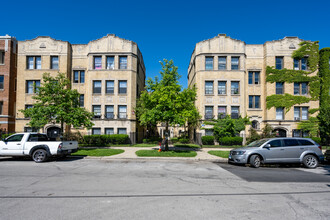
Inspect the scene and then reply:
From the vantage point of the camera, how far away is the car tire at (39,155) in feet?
35.1

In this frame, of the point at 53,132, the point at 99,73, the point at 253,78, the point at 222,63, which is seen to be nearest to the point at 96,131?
the point at 53,132

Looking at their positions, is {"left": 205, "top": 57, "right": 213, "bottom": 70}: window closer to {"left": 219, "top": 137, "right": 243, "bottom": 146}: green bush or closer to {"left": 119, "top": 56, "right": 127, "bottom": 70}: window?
{"left": 219, "top": 137, "right": 243, "bottom": 146}: green bush

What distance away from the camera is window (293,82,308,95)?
74.3 feet

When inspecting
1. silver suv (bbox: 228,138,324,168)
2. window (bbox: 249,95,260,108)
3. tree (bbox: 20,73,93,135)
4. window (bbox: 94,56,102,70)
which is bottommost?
silver suv (bbox: 228,138,324,168)

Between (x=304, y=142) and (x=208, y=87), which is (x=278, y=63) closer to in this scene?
(x=208, y=87)

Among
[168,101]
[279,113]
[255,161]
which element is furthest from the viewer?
[279,113]

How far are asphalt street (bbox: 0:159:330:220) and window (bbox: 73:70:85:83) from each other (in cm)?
1813

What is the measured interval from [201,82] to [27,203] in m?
20.8

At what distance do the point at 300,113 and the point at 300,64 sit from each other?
609cm

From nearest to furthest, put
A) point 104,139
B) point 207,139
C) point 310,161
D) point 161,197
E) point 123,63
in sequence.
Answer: point 161,197 → point 310,161 → point 104,139 → point 207,139 → point 123,63

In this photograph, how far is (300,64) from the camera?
2269cm

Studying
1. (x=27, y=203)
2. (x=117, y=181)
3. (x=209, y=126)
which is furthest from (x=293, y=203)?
(x=209, y=126)

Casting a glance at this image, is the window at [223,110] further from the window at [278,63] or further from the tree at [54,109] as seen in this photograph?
the tree at [54,109]

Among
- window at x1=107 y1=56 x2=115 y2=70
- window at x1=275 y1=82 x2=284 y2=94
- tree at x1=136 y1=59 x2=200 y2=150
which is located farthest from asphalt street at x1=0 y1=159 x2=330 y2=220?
window at x1=275 y1=82 x2=284 y2=94
